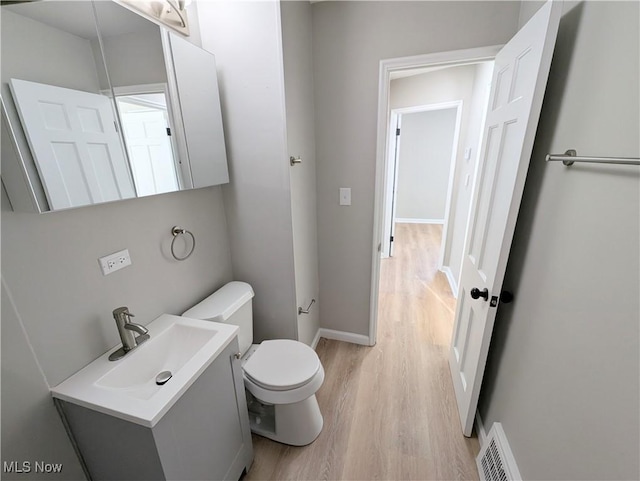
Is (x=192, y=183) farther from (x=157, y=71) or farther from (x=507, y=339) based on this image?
(x=507, y=339)

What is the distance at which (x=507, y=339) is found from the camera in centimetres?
127

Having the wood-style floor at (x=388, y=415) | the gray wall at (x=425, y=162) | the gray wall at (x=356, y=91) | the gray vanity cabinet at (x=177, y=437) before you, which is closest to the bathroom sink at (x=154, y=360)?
the gray vanity cabinet at (x=177, y=437)

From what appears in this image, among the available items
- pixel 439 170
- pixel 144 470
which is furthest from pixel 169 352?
pixel 439 170

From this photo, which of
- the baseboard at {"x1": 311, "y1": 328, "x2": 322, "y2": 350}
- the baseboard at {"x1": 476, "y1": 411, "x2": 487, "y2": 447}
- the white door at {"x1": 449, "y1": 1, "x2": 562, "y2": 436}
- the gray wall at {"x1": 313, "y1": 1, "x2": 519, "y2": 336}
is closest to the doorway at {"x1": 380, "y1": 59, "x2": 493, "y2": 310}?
the gray wall at {"x1": 313, "y1": 1, "x2": 519, "y2": 336}

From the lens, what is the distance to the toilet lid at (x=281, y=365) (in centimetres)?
134

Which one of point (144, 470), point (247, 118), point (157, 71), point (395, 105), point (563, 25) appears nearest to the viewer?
point (144, 470)

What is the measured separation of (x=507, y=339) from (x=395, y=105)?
10.3ft

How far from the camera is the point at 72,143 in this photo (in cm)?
86

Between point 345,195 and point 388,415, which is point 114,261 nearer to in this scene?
point 345,195

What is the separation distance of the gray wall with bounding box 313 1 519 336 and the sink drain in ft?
4.24

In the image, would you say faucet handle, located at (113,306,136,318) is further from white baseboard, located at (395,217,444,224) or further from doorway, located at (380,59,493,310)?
white baseboard, located at (395,217,444,224)

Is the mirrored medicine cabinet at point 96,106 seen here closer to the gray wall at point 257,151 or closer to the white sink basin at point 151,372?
the gray wall at point 257,151

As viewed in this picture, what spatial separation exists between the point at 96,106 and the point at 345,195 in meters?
1.39

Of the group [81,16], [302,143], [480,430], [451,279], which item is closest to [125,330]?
[81,16]
